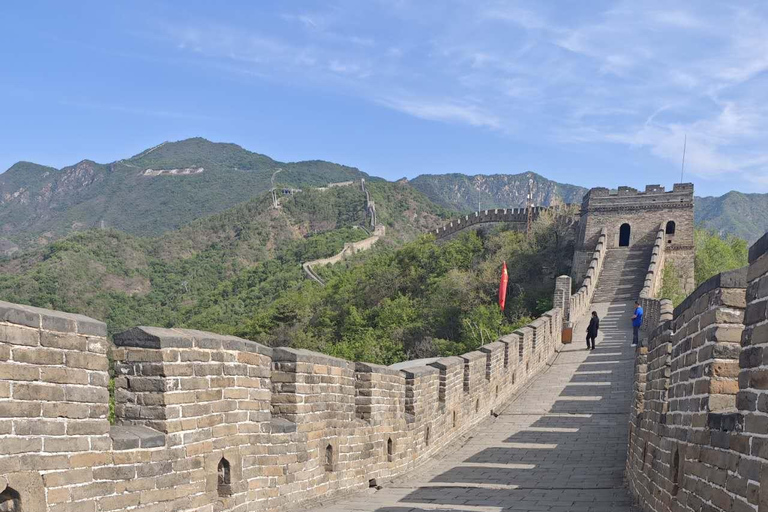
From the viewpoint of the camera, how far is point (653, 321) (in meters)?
17.0

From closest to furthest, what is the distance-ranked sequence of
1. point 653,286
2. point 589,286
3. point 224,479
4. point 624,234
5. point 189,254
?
point 224,479, point 589,286, point 653,286, point 624,234, point 189,254

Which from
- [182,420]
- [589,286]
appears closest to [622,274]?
[589,286]

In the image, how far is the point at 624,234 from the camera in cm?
3188

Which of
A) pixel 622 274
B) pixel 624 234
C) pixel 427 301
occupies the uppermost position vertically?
pixel 624 234

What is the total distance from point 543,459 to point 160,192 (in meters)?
132

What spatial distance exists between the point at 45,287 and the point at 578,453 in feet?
171

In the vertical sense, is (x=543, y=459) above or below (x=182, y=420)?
below

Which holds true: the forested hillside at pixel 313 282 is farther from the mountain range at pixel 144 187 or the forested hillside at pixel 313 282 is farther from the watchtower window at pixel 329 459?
the mountain range at pixel 144 187

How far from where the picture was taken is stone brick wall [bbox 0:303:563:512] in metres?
3.64

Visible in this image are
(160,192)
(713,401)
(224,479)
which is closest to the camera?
(713,401)

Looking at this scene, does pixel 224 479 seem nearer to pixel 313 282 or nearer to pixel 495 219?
pixel 495 219

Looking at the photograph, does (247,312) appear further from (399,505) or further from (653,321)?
(399,505)

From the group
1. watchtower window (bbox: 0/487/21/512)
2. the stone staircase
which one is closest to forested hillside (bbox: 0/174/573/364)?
the stone staircase

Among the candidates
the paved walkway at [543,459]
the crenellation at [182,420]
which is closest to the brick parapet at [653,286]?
the paved walkway at [543,459]
